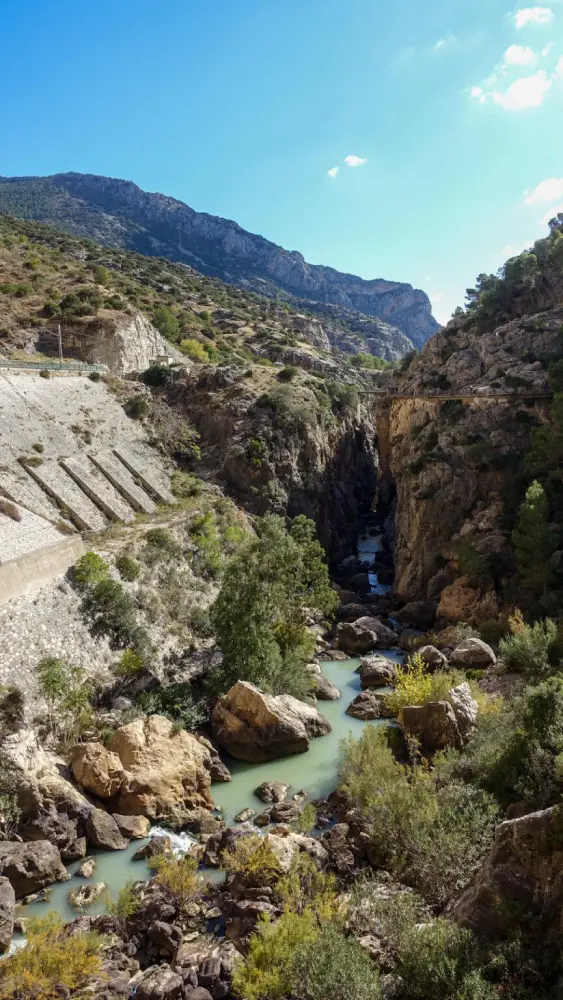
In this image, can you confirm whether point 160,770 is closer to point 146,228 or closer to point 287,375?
point 287,375

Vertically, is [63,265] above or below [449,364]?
above

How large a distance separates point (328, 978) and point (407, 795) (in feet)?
22.6

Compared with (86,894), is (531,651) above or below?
above

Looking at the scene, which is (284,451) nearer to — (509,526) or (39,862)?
(509,526)

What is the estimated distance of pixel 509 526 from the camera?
4266cm

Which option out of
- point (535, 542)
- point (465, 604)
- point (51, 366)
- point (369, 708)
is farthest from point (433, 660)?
point (51, 366)

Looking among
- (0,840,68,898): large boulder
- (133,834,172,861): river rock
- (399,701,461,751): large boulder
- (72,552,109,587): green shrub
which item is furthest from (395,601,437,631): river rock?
(0,840,68,898): large boulder

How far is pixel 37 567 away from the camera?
2786 cm

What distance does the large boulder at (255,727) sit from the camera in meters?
26.5

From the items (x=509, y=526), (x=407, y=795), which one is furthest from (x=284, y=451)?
(x=407, y=795)

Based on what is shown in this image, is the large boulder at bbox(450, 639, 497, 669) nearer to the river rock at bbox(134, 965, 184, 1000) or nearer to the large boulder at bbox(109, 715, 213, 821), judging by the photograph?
the large boulder at bbox(109, 715, 213, 821)

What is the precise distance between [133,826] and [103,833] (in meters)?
1.18

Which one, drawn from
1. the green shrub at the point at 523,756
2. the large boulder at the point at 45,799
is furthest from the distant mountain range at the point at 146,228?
the green shrub at the point at 523,756

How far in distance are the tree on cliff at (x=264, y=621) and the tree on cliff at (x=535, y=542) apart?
576 inches
